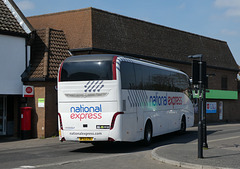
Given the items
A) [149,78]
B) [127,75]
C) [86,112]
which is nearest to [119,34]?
[149,78]

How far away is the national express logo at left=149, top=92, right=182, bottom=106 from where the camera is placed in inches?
679

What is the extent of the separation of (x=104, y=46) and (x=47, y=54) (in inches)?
163

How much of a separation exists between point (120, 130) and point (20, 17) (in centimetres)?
1114

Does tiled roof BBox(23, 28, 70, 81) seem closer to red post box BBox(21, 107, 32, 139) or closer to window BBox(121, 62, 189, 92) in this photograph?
red post box BBox(21, 107, 32, 139)

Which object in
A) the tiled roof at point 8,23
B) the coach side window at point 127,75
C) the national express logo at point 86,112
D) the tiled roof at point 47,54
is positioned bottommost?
the national express logo at point 86,112

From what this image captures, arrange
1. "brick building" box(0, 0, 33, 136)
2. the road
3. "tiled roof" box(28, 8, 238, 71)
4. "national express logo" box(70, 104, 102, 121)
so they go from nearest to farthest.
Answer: the road < "national express logo" box(70, 104, 102, 121) < "brick building" box(0, 0, 33, 136) < "tiled roof" box(28, 8, 238, 71)

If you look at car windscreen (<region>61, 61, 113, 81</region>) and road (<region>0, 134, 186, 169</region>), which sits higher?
car windscreen (<region>61, 61, 113, 81</region>)

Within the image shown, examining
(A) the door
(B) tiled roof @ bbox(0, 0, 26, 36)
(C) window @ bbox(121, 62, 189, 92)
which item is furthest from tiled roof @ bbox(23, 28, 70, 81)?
Result: (C) window @ bbox(121, 62, 189, 92)

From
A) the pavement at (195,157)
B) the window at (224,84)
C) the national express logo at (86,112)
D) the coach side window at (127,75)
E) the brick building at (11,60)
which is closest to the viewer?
the pavement at (195,157)

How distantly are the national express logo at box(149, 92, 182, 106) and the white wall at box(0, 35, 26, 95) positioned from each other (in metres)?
7.65

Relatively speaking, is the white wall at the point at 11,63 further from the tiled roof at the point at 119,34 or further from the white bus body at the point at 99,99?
the white bus body at the point at 99,99

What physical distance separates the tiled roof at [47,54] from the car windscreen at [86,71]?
6.12m

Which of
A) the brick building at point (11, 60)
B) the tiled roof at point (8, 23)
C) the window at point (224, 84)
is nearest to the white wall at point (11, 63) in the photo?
the brick building at point (11, 60)

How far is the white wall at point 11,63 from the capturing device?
19984 mm
